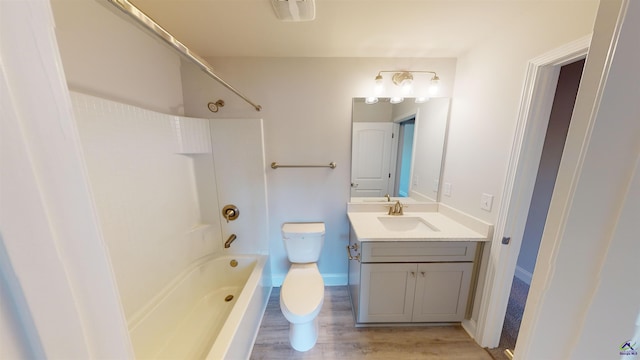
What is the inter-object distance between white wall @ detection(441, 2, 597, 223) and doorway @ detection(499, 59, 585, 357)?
78 centimetres

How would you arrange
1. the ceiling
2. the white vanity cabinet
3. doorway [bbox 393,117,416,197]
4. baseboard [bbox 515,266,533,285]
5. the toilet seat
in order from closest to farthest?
1. the ceiling
2. the toilet seat
3. the white vanity cabinet
4. doorway [bbox 393,117,416,197]
5. baseboard [bbox 515,266,533,285]

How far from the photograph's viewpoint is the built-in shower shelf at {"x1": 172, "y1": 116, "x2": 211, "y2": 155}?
5.04ft

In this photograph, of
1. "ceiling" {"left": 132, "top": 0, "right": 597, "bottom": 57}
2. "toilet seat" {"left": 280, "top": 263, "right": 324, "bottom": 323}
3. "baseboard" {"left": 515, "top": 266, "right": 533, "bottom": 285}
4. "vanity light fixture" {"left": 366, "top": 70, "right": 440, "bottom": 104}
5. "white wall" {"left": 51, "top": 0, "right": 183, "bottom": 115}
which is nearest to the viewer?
"white wall" {"left": 51, "top": 0, "right": 183, "bottom": 115}

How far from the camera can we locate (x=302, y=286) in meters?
1.56

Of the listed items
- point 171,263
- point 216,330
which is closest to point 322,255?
Result: point 216,330

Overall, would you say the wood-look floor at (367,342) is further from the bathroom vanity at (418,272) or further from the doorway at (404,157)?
the doorway at (404,157)

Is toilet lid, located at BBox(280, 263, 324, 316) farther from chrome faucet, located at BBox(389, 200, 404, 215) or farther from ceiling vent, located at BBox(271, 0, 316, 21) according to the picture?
ceiling vent, located at BBox(271, 0, 316, 21)

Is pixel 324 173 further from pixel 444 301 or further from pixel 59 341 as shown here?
pixel 59 341

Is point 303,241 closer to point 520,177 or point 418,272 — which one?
point 418,272

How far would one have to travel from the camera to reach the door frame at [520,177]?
3.47 feet

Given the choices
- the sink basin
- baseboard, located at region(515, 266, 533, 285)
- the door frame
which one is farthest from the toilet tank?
baseboard, located at region(515, 266, 533, 285)

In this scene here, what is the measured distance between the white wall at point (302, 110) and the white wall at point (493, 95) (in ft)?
0.94

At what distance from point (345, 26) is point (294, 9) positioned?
0.37 metres

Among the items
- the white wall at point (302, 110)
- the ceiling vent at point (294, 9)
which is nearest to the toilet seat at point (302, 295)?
the white wall at point (302, 110)
